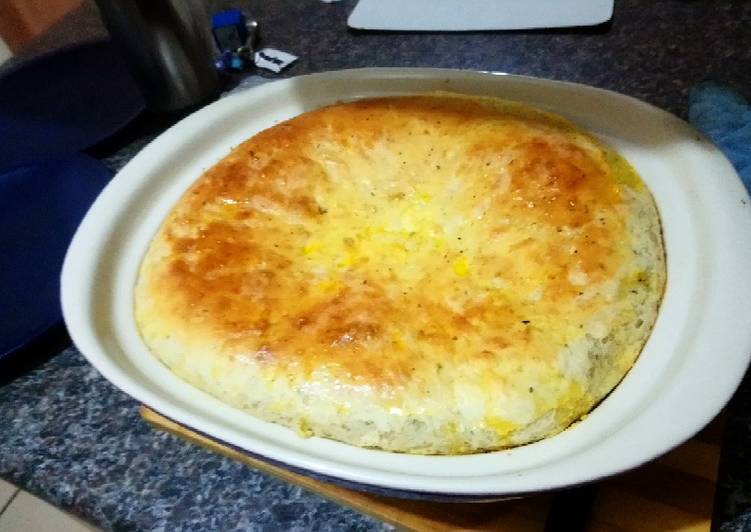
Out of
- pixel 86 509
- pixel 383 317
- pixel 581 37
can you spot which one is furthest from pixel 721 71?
pixel 86 509

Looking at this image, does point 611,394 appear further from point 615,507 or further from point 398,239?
point 398,239

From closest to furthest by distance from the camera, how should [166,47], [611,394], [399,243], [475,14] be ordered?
[611,394] < [399,243] < [166,47] < [475,14]

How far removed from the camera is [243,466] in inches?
25.6

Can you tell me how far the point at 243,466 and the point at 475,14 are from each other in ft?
2.55

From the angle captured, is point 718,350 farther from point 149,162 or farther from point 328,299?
point 149,162

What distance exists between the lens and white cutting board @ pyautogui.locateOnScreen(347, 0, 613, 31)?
1.03 metres

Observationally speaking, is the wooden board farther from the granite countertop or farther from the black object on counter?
the black object on counter

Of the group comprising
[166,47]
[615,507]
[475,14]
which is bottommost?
[615,507]

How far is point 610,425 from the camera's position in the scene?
1.64 feet

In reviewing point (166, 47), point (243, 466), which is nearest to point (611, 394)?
point (243, 466)

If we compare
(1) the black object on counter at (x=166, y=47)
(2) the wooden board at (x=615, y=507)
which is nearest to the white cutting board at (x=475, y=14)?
(1) the black object on counter at (x=166, y=47)

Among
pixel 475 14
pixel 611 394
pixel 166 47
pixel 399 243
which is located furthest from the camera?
pixel 475 14

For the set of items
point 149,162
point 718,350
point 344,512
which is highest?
point 149,162

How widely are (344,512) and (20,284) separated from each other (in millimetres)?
469
